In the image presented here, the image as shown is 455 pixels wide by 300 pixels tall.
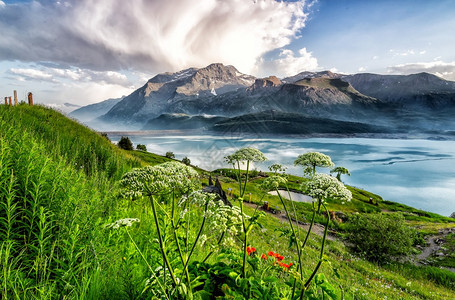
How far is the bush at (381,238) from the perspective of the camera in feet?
82.0

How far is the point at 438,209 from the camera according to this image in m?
138

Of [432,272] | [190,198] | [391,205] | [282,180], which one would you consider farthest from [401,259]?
[391,205]

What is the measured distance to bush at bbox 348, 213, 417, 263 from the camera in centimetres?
2500

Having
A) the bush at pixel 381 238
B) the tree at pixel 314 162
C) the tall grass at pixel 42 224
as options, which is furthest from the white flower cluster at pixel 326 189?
the bush at pixel 381 238

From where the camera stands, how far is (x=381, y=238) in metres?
25.2

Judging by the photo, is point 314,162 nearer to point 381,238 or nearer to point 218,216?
point 218,216

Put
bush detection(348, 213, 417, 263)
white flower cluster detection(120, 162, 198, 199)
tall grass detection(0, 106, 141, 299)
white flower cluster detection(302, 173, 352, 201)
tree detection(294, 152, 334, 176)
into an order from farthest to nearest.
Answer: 1. bush detection(348, 213, 417, 263)
2. tree detection(294, 152, 334, 176)
3. tall grass detection(0, 106, 141, 299)
4. white flower cluster detection(302, 173, 352, 201)
5. white flower cluster detection(120, 162, 198, 199)

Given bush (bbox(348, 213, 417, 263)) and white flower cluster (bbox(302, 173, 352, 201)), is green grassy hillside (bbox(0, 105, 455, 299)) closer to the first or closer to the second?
white flower cluster (bbox(302, 173, 352, 201))

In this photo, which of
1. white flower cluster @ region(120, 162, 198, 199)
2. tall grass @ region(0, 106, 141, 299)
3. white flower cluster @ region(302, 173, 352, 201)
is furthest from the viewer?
tall grass @ region(0, 106, 141, 299)

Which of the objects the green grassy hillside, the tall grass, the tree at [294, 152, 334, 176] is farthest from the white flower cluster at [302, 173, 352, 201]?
the tall grass

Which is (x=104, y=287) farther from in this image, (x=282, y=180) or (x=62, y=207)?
(x=282, y=180)

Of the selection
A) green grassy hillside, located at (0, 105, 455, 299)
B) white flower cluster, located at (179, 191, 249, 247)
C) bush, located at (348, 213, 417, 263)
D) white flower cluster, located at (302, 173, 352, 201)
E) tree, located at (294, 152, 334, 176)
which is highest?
tree, located at (294, 152, 334, 176)

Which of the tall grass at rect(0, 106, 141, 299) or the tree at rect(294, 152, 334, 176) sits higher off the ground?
the tree at rect(294, 152, 334, 176)

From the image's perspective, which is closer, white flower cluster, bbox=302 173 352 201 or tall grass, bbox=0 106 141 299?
white flower cluster, bbox=302 173 352 201
